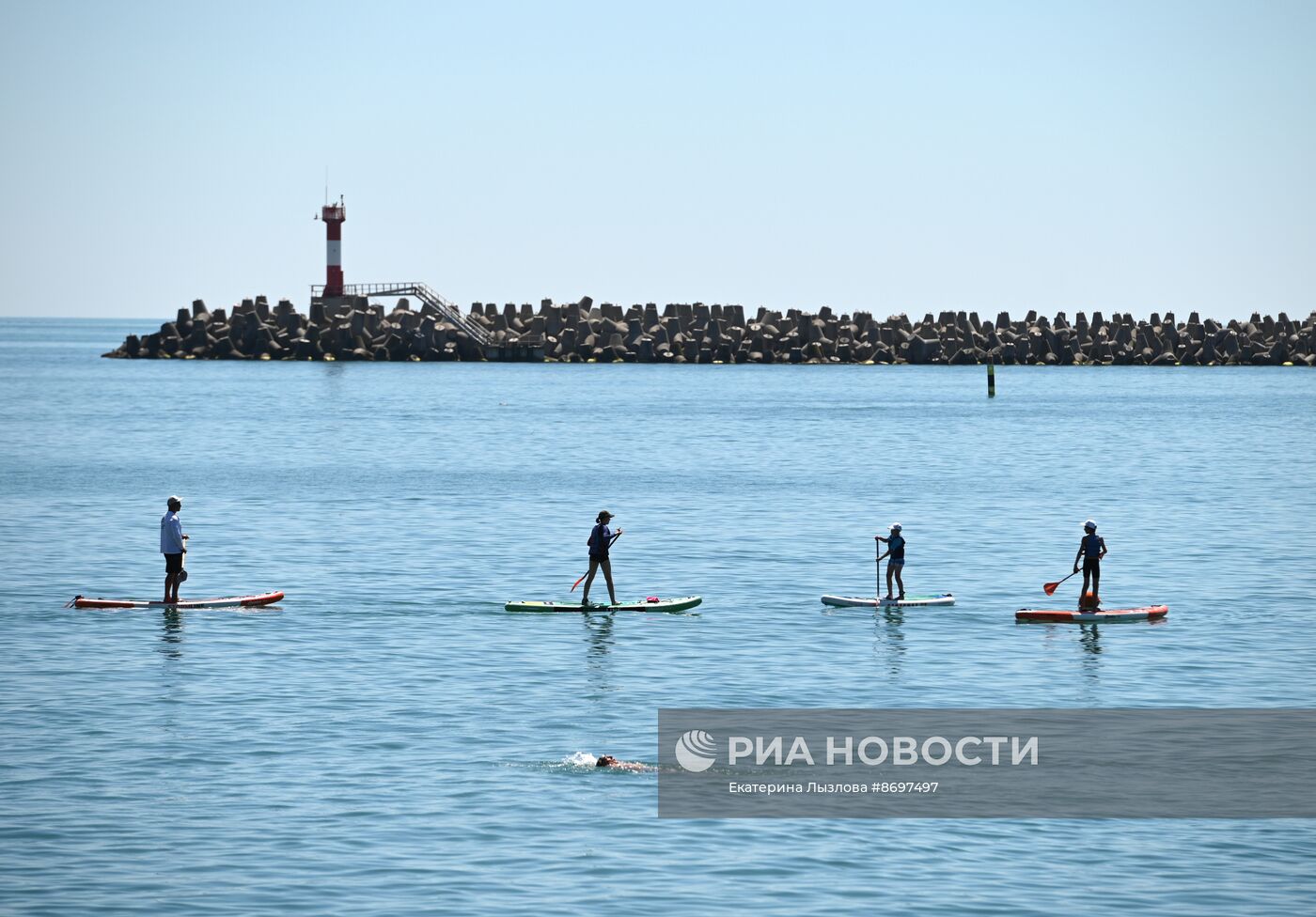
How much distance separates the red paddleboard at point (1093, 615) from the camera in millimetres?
38062

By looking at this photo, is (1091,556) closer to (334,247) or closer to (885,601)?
(885,601)

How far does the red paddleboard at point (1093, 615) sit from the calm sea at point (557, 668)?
0.42m

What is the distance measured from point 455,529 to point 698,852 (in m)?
35.8

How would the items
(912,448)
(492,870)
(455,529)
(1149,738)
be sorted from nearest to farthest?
(492,870)
(1149,738)
(455,529)
(912,448)

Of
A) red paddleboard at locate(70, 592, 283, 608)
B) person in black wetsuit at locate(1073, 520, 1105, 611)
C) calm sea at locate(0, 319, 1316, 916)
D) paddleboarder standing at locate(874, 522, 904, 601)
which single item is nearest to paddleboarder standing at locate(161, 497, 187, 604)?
red paddleboard at locate(70, 592, 283, 608)

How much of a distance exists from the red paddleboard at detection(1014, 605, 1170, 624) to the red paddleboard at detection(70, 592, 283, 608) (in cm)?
1565

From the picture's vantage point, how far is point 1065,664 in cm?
3369

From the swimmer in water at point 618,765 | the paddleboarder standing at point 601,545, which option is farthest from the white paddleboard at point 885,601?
the swimmer in water at point 618,765

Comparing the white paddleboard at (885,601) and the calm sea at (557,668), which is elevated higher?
the white paddleboard at (885,601)

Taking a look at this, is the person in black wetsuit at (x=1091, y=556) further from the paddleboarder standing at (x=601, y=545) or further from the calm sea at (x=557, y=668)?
the paddleboarder standing at (x=601, y=545)

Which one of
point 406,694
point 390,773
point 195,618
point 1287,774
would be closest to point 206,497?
point 195,618

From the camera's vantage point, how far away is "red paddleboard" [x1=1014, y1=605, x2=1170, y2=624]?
38062 mm

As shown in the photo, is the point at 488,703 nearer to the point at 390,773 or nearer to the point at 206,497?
the point at 390,773

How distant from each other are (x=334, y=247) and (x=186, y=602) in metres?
151
